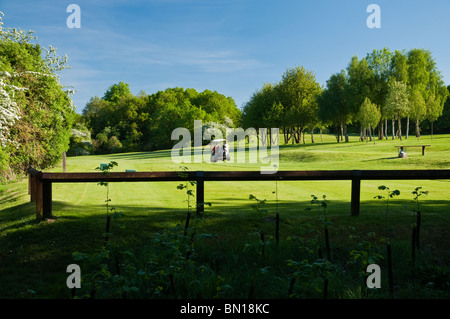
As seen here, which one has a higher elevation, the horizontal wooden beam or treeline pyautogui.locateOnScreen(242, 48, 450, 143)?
treeline pyautogui.locateOnScreen(242, 48, 450, 143)

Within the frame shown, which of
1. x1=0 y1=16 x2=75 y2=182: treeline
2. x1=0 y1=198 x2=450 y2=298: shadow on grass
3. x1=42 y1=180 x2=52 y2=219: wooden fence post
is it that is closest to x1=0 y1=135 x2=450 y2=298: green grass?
x1=0 y1=198 x2=450 y2=298: shadow on grass

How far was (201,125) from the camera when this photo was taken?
2704 inches

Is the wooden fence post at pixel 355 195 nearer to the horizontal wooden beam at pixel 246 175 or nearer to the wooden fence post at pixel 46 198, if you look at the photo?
the horizontal wooden beam at pixel 246 175

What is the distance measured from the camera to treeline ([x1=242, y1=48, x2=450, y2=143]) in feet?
168

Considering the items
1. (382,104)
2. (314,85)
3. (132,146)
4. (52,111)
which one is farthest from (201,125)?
(52,111)

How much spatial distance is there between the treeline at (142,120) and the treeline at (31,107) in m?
39.0

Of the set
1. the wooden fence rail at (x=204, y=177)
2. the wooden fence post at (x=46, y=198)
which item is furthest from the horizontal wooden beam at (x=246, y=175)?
the wooden fence post at (x=46, y=198)

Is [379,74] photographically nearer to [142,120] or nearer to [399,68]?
[399,68]

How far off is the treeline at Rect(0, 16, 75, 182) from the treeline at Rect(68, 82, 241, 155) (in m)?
39.0

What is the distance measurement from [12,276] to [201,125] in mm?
64082

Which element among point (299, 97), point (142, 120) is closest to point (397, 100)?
point (299, 97)

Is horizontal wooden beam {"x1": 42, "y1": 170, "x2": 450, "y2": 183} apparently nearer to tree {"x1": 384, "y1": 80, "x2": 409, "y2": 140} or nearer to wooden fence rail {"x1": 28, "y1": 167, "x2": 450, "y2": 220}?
wooden fence rail {"x1": 28, "y1": 167, "x2": 450, "y2": 220}
